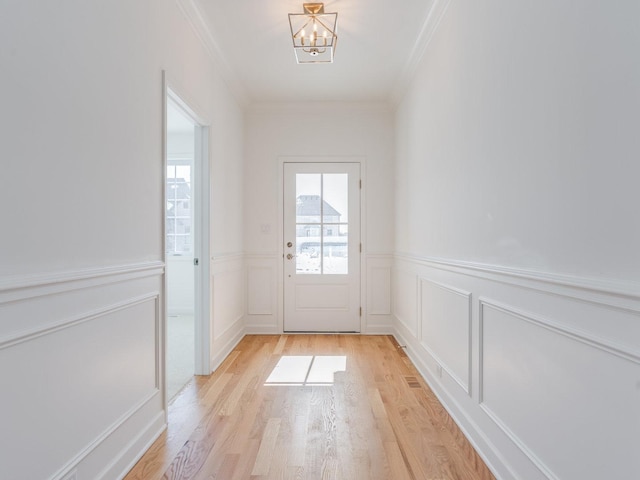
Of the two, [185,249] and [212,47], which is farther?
[185,249]

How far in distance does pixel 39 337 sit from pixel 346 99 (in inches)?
152

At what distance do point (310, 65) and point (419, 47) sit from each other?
967 millimetres

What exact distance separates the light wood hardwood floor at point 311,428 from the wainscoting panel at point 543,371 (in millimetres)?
255

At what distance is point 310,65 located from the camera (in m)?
3.63

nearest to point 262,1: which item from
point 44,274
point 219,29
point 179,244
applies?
point 219,29

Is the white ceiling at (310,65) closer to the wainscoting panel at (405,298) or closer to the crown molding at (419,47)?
the crown molding at (419,47)

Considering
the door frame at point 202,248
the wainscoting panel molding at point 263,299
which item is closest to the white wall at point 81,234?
the door frame at point 202,248

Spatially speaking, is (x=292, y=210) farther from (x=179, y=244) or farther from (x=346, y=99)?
(x=179, y=244)

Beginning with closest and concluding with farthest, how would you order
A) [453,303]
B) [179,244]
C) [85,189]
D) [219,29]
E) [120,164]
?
[85,189], [120,164], [453,303], [219,29], [179,244]

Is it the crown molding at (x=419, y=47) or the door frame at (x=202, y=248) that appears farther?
the door frame at (x=202, y=248)

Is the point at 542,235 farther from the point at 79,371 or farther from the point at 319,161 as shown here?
the point at 319,161

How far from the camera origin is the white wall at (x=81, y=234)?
1.26 m

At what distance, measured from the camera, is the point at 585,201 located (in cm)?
127

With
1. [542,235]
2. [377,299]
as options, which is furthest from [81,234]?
[377,299]
